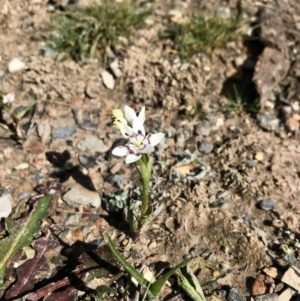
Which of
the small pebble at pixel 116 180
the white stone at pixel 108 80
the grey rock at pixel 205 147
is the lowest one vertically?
the small pebble at pixel 116 180

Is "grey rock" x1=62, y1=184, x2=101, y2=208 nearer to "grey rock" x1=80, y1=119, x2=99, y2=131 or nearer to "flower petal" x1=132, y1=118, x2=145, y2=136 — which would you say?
"grey rock" x1=80, y1=119, x2=99, y2=131

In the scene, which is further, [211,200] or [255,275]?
[211,200]

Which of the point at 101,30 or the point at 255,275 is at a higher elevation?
the point at 101,30

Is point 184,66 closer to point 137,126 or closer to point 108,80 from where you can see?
point 108,80

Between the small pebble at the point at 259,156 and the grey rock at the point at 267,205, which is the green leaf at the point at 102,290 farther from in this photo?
the small pebble at the point at 259,156

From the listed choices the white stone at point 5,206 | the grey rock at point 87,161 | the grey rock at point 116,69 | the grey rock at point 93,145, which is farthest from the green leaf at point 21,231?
the grey rock at point 116,69

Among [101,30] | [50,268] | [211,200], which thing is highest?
[101,30]

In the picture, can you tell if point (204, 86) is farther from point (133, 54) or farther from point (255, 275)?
point (255, 275)

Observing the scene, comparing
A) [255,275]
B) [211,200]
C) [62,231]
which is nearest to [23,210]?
[62,231]
